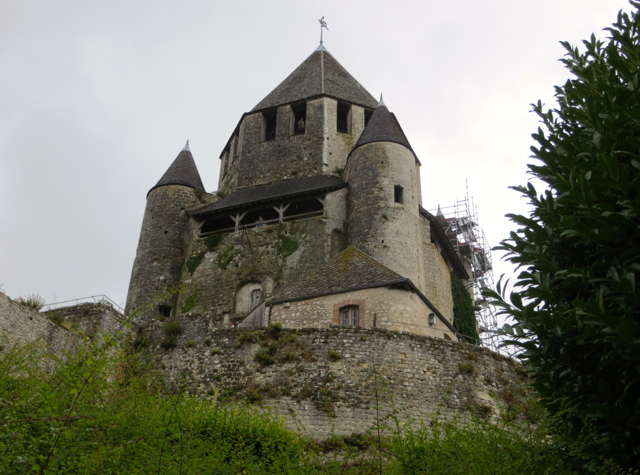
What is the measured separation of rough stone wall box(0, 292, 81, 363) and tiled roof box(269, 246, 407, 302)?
18.2ft

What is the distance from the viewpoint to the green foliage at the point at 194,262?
25.9 meters

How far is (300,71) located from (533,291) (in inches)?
1147

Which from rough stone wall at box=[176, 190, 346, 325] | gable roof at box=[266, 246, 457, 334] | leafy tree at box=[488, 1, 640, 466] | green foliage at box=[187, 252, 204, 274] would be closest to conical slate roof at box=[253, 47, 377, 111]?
rough stone wall at box=[176, 190, 346, 325]

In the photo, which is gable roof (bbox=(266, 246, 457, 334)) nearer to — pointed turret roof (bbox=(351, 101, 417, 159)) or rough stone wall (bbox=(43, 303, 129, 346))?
rough stone wall (bbox=(43, 303, 129, 346))

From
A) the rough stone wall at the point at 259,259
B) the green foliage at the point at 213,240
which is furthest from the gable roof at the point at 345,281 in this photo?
the green foliage at the point at 213,240

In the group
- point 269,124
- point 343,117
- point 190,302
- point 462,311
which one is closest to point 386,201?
point 462,311

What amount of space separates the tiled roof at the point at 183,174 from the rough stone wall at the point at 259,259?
3727mm

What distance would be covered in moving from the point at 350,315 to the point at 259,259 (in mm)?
8553

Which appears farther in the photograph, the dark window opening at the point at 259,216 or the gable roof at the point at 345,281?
the dark window opening at the point at 259,216

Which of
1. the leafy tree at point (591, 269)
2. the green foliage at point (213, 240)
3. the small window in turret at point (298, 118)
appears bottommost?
the leafy tree at point (591, 269)

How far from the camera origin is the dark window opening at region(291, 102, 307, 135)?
30.8 meters

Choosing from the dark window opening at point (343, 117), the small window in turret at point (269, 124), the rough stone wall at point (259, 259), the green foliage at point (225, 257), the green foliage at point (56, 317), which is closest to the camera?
the green foliage at point (56, 317)

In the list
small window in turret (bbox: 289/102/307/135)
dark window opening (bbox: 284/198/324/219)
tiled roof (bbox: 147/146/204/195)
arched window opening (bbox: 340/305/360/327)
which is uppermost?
small window in turret (bbox: 289/102/307/135)

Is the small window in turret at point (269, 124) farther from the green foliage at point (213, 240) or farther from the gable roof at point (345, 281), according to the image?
the gable roof at point (345, 281)
